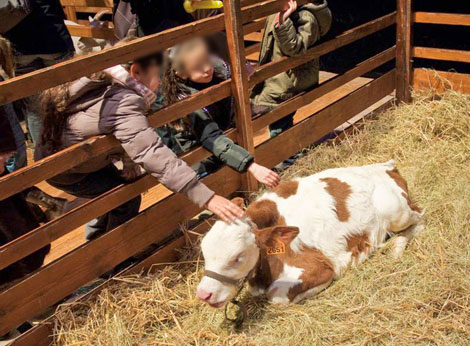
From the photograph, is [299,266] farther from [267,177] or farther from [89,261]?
[89,261]

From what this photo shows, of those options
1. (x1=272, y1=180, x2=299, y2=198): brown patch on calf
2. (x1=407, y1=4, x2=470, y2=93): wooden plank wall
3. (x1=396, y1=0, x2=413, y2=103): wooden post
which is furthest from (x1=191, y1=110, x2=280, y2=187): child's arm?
(x1=407, y1=4, x2=470, y2=93): wooden plank wall

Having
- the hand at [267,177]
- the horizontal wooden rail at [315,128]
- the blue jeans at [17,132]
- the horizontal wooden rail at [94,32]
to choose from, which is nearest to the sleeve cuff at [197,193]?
the hand at [267,177]

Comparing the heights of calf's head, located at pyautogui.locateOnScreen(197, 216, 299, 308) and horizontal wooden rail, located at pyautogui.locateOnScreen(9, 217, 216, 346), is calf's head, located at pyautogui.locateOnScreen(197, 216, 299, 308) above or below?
above

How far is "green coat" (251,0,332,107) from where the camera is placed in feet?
14.7

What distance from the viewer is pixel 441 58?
5793mm

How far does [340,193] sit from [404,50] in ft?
9.50

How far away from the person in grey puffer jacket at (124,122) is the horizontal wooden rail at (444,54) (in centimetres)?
375

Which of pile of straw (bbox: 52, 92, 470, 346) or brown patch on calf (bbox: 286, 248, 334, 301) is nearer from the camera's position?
pile of straw (bbox: 52, 92, 470, 346)

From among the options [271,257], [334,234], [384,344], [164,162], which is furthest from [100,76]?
[384,344]

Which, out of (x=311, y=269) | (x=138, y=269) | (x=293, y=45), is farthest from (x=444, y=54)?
(x=138, y=269)

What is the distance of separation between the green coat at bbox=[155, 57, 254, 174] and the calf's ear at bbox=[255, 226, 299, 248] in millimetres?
646

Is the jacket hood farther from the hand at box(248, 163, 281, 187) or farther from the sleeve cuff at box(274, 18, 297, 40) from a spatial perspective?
the sleeve cuff at box(274, 18, 297, 40)

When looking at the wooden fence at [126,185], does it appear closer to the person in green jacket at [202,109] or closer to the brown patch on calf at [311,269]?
the person in green jacket at [202,109]

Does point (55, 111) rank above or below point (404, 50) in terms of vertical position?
above
